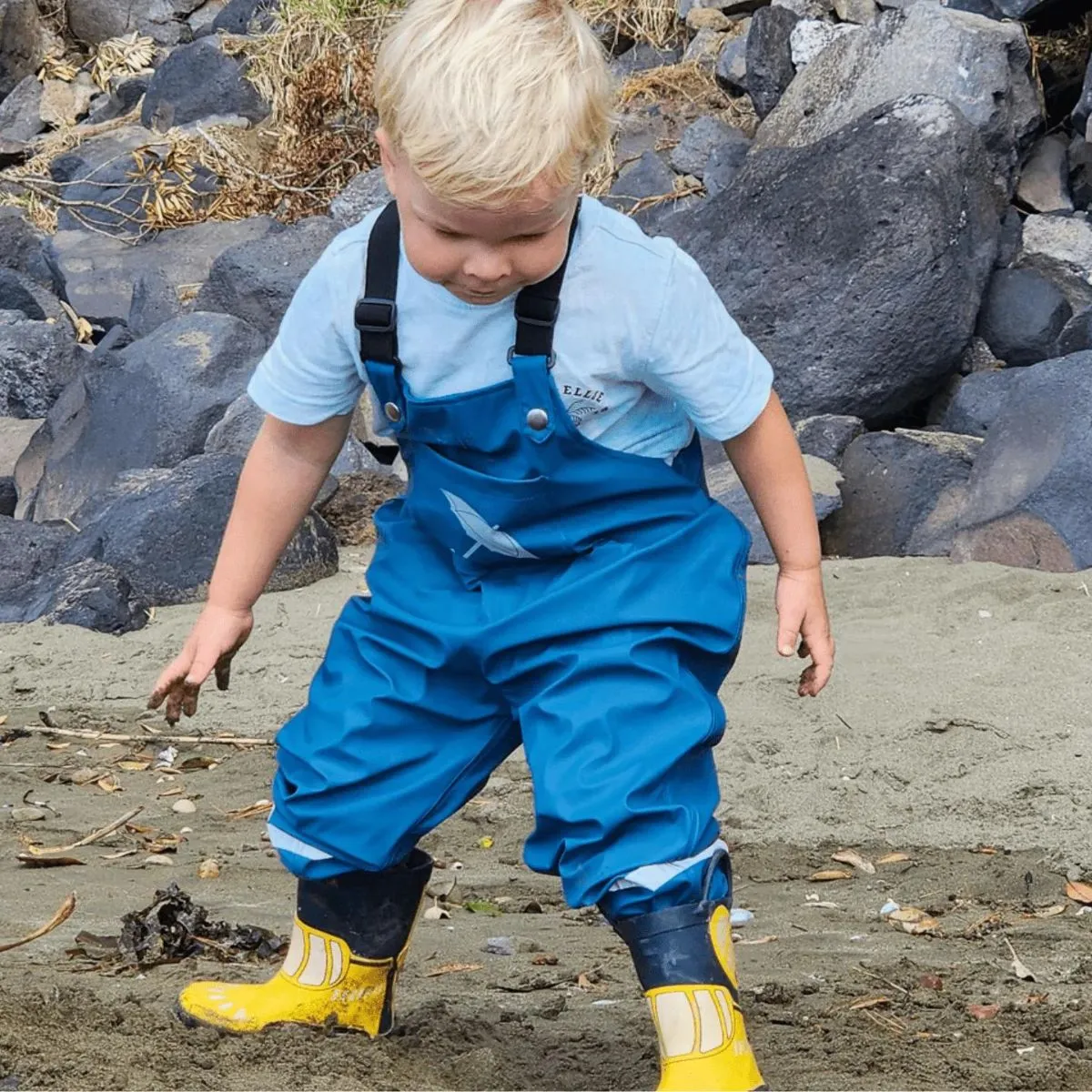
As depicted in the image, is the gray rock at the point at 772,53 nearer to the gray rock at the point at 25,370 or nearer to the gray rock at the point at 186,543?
the gray rock at the point at 25,370

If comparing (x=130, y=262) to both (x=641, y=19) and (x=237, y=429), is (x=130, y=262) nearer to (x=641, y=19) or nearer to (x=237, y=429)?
(x=641, y=19)

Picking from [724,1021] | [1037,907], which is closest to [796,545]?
[724,1021]

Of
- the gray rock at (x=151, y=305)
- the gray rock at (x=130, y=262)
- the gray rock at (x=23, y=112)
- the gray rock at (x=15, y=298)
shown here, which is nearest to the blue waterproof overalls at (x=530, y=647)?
the gray rock at (x=151, y=305)

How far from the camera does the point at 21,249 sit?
12.2m

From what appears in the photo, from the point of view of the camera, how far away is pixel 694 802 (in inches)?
87.3

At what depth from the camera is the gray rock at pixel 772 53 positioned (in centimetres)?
954

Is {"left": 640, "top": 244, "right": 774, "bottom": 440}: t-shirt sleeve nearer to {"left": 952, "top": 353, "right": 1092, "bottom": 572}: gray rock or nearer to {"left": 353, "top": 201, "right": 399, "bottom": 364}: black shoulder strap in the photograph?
{"left": 353, "top": 201, "right": 399, "bottom": 364}: black shoulder strap

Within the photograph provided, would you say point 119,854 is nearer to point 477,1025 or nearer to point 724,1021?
point 477,1025

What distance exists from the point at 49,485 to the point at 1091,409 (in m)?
4.81

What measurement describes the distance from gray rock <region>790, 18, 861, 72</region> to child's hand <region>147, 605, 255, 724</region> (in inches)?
298

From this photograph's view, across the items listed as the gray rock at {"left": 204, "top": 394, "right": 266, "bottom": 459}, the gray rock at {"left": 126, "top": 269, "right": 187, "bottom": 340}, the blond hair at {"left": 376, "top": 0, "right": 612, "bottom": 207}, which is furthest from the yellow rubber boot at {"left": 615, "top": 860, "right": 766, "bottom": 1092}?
the gray rock at {"left": 126, "top": 269, "right": 187, "bottom": 340}

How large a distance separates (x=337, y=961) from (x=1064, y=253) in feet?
21.4

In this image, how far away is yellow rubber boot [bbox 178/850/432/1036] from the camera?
2512mm

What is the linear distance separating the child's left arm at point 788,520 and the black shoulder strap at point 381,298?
0.51 metres
